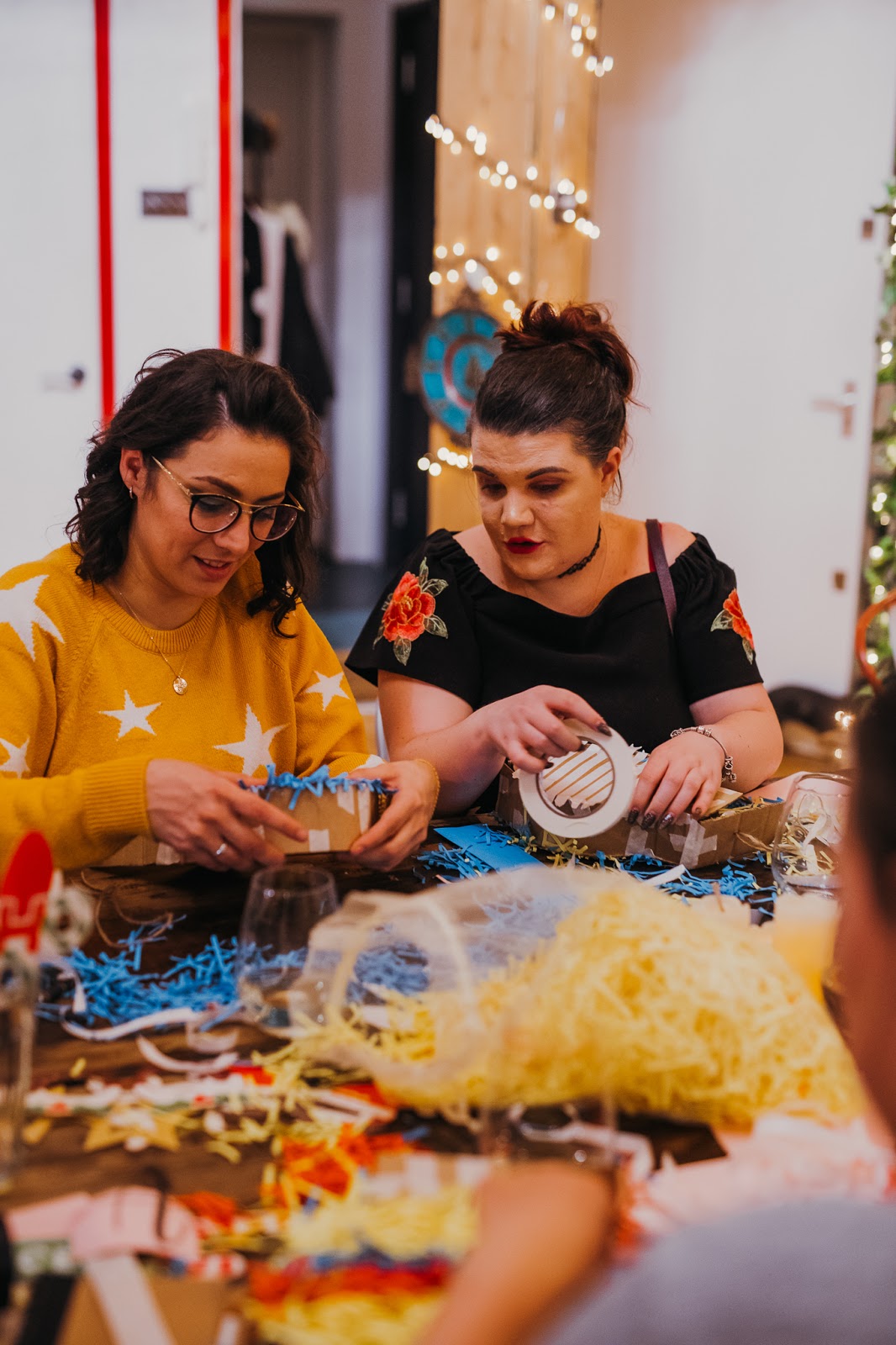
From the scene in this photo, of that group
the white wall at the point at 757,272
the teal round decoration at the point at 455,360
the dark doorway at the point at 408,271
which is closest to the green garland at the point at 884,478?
the white wall at the point at 757,272

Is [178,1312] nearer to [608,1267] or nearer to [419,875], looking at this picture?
[608,1267]

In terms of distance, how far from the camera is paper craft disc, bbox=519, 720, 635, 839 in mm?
1614

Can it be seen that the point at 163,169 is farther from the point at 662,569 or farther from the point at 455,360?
the point at 662,569

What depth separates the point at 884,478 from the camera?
5.04 meters

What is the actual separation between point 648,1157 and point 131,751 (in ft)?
3.55

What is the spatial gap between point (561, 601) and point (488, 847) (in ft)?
2.17

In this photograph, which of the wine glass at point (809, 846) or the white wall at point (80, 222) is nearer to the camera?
the wine glass at point (809, 846)

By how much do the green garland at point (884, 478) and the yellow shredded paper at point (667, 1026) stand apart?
12.9ft

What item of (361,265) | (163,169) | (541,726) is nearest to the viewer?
Result: (541,726)

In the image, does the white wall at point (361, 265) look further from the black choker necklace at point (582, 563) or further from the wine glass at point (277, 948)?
the wine glass at point (277, 948)

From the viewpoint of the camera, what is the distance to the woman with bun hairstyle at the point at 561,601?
6.98 ft

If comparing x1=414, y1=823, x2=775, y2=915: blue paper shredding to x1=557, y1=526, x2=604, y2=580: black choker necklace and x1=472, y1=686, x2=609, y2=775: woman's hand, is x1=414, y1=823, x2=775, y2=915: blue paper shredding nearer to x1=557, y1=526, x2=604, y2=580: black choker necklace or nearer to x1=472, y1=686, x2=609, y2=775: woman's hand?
x1=472, y1=686, x2=609, y2=775: woman's hand

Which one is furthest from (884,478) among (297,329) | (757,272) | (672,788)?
(672,788)

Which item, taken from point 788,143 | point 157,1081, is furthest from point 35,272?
point 157,1081
